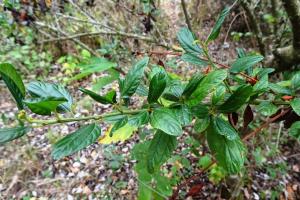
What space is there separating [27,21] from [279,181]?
5.10 ft

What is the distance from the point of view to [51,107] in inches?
19.3

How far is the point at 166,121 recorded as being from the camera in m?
0.54

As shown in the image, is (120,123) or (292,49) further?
(292,49)

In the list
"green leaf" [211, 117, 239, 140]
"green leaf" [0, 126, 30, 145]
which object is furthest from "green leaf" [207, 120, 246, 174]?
"green leaf" [0, 126, 30, 145]

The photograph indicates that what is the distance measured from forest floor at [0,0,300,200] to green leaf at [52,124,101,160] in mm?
1302

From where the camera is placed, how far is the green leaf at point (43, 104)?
0.47 metres

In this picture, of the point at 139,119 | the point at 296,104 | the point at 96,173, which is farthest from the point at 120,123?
the point at 96,173

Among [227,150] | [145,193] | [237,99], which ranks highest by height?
[237,99]

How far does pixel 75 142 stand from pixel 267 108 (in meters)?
0.41

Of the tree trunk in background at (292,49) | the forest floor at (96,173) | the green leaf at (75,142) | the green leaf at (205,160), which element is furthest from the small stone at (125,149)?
the green leaf at (75,142)

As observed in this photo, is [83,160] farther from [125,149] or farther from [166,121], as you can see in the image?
[166,121]

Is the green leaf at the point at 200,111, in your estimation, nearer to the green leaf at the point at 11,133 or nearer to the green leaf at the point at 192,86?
the green leaf at the point at 192,86

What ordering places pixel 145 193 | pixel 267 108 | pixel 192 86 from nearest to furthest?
pixel 192 86 → pixel 267 108 → pixel 145 193

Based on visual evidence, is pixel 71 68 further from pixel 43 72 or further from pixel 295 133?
pixel 295 133
